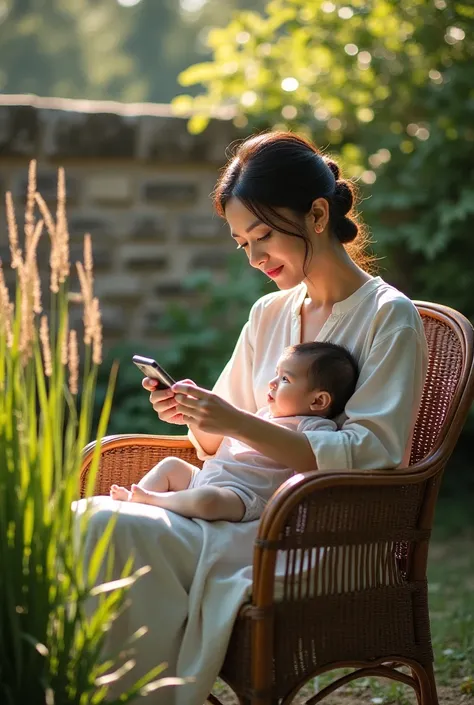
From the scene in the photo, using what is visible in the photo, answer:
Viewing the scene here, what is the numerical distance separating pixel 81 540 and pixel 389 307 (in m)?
0.98

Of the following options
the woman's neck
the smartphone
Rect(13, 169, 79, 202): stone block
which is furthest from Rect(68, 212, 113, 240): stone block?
the smartphone

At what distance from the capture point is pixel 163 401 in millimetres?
2564

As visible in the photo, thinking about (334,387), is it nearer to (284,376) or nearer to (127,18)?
(284,376)

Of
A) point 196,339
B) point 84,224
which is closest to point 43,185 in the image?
point 84,224

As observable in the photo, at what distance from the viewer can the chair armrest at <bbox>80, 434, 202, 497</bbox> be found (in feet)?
9.01

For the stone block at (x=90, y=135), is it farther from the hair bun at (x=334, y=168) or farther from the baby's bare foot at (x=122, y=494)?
the baby's bare foot at (x=122, y=494)

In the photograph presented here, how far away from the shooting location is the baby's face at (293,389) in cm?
245

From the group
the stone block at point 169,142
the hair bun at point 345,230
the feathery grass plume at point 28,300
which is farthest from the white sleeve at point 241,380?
the stone block at point 169,142

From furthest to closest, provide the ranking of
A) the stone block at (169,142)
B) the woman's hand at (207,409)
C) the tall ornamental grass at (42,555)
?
the stone block at (169,142) → the woman's hand at (207,409) → the tall ornamental grass at (42,555)

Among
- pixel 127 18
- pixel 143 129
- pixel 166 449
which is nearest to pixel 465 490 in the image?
pixel 143 129

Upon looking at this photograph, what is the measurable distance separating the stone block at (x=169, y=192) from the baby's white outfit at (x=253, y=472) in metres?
2.93

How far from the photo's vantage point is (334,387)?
243 cm

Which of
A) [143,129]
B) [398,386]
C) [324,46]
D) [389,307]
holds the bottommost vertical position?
[398,386]

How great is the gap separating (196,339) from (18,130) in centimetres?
130
